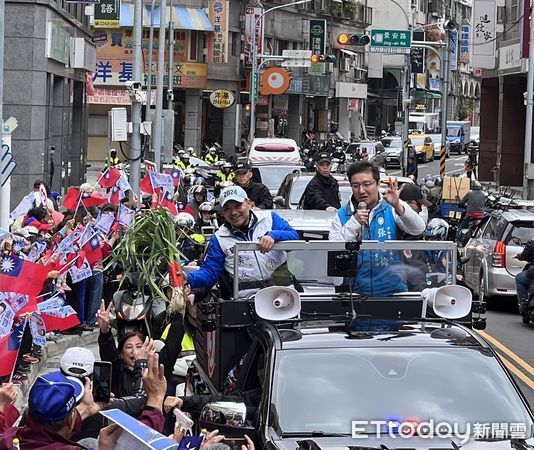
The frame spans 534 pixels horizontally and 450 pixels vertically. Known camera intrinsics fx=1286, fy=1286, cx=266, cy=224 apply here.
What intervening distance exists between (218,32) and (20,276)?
55.2 meters

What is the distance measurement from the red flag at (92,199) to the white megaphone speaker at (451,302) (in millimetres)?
9796

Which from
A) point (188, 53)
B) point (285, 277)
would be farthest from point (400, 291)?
point (188, 53)

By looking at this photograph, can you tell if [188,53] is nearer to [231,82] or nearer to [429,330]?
[231,82]

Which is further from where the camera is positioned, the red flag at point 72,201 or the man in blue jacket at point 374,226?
the red flag at point 72,201

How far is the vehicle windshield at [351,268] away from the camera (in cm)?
820

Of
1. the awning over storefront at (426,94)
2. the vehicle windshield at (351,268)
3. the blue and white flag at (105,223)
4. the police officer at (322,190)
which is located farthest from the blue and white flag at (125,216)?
the awning over storefront at (426,94)

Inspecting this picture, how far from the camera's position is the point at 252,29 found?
2584 inches

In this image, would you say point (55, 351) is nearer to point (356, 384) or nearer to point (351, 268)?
point (351, 268)

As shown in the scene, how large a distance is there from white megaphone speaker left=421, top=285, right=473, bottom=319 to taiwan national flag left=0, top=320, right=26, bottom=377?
11.9 feet

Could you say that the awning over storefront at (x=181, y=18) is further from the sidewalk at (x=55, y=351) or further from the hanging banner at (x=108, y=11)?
the sidewalk at (x=55, y=351)

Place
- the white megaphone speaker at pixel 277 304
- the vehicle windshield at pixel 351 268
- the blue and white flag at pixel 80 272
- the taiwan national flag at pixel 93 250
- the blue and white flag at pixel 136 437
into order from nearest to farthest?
the blue and white flag at pixel 136 437 < the white megaphone speaker at pixel 277 304 < the vehicle windshield at pixel 351 268 < the blue and white flag at pixel 80 272 < the taiwan national flag at pixel 93 250

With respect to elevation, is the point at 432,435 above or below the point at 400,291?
below

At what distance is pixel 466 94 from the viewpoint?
134 m

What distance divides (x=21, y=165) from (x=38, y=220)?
407 inches
